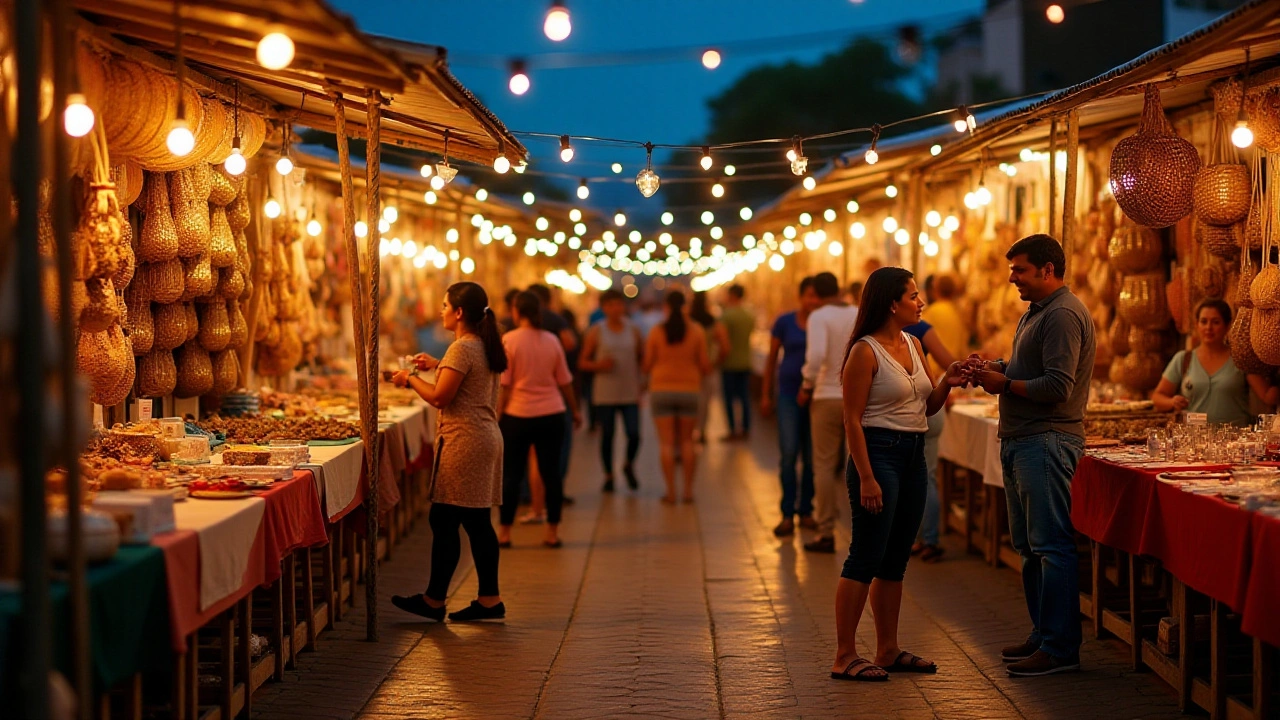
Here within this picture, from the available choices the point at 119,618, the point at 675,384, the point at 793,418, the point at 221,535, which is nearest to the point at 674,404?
the point at 675,384

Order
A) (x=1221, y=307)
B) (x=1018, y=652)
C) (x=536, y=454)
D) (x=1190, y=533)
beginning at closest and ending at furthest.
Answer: (x=1190, y=533)
(x=1018, y=652)
(x=1221, y=307)
(x=536, y=454)

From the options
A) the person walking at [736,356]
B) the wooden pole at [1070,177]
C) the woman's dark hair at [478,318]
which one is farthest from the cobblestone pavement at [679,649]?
the person walking at [736,356]

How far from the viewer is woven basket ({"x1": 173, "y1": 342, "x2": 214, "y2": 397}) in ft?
27.8

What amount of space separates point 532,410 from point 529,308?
2.53 ft

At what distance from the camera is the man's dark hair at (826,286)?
34.2ft

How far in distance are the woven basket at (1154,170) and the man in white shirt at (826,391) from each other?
9.21 feet

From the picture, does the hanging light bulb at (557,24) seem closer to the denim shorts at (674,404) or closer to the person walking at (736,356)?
the denim shorts at (674,404)

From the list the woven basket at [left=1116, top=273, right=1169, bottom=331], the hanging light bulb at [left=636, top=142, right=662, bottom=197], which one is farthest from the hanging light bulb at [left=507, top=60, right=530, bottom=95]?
the woven basket at [left=1116, top=273, right=1169, bottom=331]

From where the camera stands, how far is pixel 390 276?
16.0 meters

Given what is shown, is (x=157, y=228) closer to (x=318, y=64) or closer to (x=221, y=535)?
(x=318, y=64)

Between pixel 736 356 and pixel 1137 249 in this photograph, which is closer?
pixel 1137 249

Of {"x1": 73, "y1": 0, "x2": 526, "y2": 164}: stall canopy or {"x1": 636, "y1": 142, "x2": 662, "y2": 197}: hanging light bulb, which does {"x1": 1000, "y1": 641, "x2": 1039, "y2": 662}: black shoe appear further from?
{"x1": 73, "y1": 0, "x2": 526, "y2": 164}: stall canopy

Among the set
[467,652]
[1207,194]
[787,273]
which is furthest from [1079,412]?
[787,273]

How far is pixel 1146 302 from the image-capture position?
972 cm
